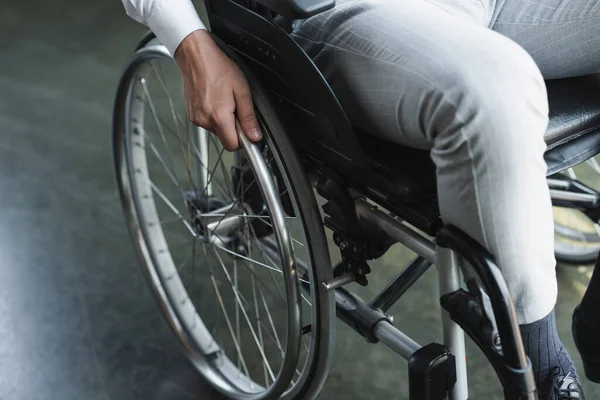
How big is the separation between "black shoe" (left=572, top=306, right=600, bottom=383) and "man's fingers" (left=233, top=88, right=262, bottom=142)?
1.82 ft

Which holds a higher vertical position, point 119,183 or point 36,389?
point 119,183

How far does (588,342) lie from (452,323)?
0.31m

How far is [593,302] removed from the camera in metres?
1.17

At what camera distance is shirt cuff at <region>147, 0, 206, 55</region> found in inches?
43.4

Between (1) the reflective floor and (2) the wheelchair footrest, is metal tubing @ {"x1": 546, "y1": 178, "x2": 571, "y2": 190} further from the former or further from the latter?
(2) the wheelchair footrest

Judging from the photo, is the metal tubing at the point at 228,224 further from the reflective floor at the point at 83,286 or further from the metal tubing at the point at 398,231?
the metal tubing at the point at 398,231

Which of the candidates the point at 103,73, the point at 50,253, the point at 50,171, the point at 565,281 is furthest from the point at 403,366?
the point at 103,73

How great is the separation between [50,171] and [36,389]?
80 cm

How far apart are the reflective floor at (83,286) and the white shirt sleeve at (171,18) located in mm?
760

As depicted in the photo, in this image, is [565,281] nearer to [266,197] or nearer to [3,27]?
[266,197]

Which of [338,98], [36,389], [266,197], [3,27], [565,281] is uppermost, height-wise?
[338,98]

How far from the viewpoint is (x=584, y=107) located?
1.11 metres

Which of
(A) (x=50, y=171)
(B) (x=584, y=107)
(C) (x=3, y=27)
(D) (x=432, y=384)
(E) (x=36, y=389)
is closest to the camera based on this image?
(D) (x=432, y=384)

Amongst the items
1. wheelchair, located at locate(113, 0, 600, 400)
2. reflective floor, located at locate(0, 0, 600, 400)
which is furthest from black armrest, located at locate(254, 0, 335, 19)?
reflective floor, located at locate(0, 0, 600, 400)
